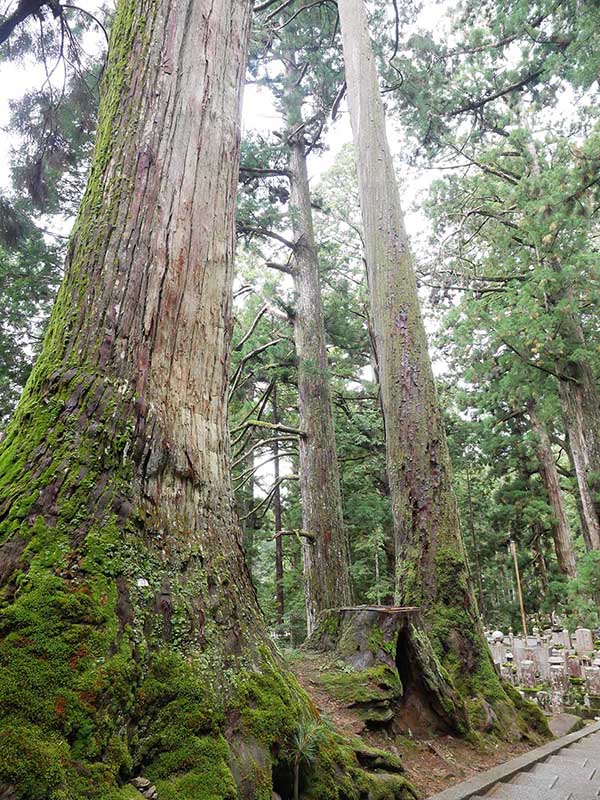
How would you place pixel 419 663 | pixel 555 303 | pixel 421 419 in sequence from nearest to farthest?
pixel 419 663 < pixel 421 419 < pixel 555 303

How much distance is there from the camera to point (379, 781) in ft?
7.13

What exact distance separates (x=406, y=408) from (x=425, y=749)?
253cm

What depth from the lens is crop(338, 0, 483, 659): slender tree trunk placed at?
13.2 feet

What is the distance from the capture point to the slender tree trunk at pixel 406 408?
4.02 m

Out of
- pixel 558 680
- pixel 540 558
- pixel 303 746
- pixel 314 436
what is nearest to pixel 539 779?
pixel 303 746

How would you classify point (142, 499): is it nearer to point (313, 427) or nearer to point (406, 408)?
point (406, 408)

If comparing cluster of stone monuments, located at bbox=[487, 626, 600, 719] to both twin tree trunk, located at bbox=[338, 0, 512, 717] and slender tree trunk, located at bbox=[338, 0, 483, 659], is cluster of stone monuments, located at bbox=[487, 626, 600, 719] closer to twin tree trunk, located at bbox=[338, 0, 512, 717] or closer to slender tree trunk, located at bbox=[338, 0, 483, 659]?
twin tree trunk, located at bbox=[338, 0, 512, 717]

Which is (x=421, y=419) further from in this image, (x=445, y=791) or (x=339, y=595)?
(x=339, y=595)

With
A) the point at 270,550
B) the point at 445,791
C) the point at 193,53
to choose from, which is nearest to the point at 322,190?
the point at 270,550

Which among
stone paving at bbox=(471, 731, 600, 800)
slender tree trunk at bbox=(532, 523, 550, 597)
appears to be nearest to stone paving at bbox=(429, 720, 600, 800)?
stone paving at bbox=(471, 731, 600, 800)

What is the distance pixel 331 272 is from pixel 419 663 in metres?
13.0

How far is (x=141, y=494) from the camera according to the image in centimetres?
188

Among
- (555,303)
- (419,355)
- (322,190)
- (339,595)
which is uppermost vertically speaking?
(322,190)

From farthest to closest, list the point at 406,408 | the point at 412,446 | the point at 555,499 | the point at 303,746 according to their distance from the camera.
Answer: the point at 555,499 < the point at 406,408 < the point at 412,446 < the point at 303,746
